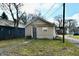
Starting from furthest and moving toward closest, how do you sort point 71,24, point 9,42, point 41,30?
point 41,30 < point 9,42 < point 71,24

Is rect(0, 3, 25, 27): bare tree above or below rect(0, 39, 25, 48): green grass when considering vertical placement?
above

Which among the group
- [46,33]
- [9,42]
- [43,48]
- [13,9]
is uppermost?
[13,9]

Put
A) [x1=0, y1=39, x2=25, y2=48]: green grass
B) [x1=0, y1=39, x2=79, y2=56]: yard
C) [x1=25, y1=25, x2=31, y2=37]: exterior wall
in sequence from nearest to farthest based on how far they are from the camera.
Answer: [x1=0, y1=39, x2=79, y2=56]: yard < [x1=0, y1=39, x2=25, y2=48]: green grass < [x1=25, y1=25, x2=31, y2=37]: exterior wall

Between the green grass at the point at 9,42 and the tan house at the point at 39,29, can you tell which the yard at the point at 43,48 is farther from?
the tan house at the point at 39,29

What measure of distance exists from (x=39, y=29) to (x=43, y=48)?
1.62 ft

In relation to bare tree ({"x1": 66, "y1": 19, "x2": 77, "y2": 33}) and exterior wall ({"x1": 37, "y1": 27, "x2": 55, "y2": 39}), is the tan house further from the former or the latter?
bare tree ({"x1": 66, "y1": 19, "x2": 77, "y2": 33})

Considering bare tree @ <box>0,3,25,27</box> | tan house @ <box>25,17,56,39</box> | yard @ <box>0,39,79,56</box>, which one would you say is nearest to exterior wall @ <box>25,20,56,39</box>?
tan house @ <box>25,17,56,39</box>

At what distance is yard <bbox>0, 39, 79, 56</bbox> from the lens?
7.11m

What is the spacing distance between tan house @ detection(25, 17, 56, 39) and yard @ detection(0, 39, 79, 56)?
15cm

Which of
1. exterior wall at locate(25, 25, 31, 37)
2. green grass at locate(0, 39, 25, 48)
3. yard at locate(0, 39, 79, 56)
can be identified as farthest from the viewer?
exterior wall at locate(25, 25, 31, 37)

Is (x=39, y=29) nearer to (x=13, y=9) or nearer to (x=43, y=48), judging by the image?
(x=43, y=48)

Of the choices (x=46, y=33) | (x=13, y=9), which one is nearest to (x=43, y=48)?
(x=46, y=33)

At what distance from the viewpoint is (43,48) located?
23.7 feet

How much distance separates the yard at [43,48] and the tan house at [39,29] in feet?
0.50
